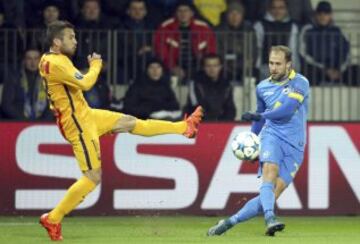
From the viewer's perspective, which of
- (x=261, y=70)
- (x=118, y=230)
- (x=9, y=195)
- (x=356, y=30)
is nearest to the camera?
(x=118, y=230)

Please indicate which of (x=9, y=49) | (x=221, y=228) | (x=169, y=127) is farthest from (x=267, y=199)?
(x=9, y=49)

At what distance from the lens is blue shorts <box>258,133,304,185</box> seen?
13516 millimetres

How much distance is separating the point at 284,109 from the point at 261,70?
4940 mm

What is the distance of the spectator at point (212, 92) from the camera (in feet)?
58.6

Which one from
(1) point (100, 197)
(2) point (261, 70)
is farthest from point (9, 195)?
(2) point (261, 70)

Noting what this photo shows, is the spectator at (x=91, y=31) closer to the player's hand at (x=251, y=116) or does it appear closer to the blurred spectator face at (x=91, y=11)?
the blurred spectator face at (x=91, y=11)

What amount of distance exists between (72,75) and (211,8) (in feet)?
21.9

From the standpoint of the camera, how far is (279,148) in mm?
13586

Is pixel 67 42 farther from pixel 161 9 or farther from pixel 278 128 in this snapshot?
pixel 161 9

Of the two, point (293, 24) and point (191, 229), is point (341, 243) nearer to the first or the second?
point (191, 229)

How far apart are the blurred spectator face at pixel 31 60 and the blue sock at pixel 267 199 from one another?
5214mm

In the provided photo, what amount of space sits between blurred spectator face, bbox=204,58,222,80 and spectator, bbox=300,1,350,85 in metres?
1.14

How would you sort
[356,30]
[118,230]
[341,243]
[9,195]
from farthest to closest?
[356,30] < [9,195] < [118,230] < [341,243]

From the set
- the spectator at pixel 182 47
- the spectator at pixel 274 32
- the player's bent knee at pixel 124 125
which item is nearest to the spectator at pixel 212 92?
the spectator at pixel 182 47
